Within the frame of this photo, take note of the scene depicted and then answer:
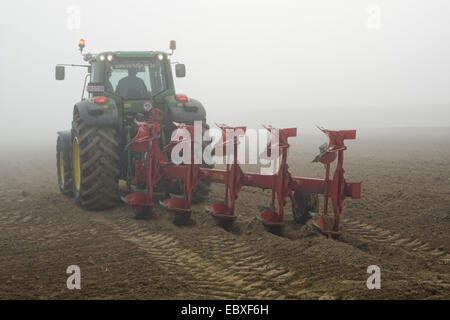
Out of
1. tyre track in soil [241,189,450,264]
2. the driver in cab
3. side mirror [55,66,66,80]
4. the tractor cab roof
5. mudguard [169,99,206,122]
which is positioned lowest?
tyre track in soil [241,189,450,264]

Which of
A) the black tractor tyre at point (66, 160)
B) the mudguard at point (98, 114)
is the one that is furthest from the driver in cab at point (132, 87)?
the black tractor tyre at point (66, 160)

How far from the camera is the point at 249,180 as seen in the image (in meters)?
6.27

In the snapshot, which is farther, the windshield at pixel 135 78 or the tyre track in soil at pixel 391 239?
the windshield at pixel 135 78

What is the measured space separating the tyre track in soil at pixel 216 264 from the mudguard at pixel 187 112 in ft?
6.95

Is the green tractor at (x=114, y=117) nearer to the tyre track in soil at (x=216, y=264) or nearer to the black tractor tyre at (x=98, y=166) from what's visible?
the black tractor tyre at (x=98, y=166)

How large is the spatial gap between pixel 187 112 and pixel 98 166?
1.63 m

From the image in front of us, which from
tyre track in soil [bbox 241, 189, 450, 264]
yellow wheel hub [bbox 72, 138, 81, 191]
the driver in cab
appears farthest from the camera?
the driver in cab

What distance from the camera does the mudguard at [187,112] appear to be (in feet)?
26.6

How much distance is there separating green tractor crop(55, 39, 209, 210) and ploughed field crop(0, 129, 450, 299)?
0.44 meters

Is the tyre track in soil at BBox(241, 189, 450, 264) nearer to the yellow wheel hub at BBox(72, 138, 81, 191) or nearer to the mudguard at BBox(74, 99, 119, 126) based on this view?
the mudguard at BBox(74, 99, 119, 126)

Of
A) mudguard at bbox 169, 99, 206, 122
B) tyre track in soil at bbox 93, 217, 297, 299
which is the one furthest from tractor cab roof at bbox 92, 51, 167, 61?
tyre track in soil at bbox 93, 217, 297, 299

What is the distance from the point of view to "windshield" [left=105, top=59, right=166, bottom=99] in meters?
8.51

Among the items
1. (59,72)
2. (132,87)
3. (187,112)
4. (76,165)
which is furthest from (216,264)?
(59,72)
